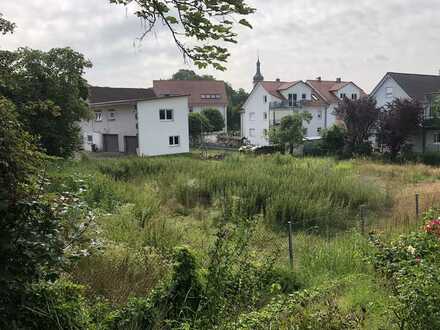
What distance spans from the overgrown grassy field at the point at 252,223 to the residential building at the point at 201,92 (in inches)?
1668

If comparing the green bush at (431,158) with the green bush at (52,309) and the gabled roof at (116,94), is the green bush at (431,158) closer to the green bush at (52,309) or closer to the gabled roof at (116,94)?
the gabled roof at (116,94)

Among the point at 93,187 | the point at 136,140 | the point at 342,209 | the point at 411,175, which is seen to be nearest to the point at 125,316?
the point at 93,187

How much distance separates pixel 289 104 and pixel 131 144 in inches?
814

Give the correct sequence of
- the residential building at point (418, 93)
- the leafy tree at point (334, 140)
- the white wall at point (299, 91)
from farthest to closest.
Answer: the white wall at point (299, 91), the leafy tree at point (334, 140), the residential building at point (418, 93)

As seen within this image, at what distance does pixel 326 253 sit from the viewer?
689 cm

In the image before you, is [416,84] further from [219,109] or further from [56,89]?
[56,89]

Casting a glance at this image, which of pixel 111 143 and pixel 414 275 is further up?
pixel 111 143

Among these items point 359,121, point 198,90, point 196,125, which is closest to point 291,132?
point 359,121

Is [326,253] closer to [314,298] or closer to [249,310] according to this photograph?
[314,298]

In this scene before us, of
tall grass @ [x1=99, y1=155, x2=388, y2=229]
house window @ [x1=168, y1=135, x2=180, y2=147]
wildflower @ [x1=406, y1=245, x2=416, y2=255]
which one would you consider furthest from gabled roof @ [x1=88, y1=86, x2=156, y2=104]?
wildflower @ [x1=406, y1=245, x2=416, y2=255]

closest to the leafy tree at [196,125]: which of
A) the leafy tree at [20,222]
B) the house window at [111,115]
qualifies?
the house window at [111,115]

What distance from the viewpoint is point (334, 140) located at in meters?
37.5

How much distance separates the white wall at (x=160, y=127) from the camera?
3494 centimetres

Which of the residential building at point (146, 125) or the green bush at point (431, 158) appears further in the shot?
the residential building at point (146, 125)
